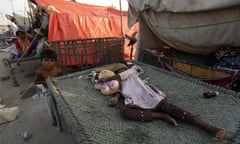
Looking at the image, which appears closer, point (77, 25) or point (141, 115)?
point (141, 115)

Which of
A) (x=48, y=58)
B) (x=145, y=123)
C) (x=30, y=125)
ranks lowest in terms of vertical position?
(x=30, y=125)

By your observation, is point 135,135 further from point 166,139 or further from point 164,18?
point 164,18

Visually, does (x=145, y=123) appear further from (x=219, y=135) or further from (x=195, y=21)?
(x=195, y=21)

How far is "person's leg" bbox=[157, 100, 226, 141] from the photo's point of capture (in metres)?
0.92

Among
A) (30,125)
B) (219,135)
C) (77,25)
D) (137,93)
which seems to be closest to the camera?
(219,135)

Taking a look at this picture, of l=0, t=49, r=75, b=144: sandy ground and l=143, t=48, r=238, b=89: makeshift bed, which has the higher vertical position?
l=143, t=48, r=238, b=89: makeshift bed

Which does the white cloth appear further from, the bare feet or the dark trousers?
the bare feet

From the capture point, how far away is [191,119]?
1.06m

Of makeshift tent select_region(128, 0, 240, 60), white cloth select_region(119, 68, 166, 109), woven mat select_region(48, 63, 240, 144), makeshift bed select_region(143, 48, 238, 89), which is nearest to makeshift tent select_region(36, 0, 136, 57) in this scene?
makeshift tent select_region(128, 0, 240, 60)

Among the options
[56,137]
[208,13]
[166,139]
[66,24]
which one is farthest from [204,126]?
[66,24]

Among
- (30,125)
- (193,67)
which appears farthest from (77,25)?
(193,67)

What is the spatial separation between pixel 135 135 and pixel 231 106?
89cm

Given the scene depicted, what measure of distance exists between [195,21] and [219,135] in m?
1.62

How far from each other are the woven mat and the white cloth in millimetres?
152
